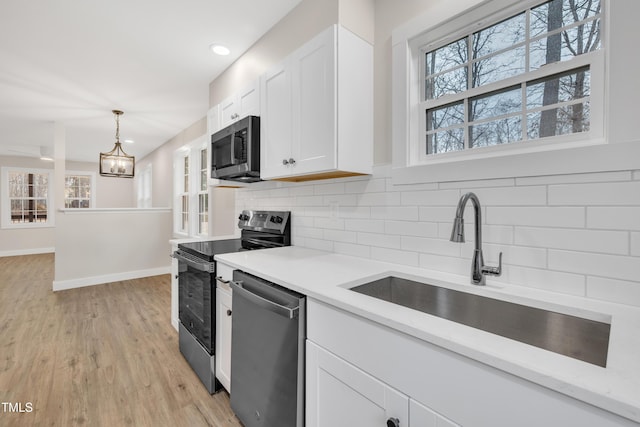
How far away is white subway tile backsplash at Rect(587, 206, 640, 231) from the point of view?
0.92 m

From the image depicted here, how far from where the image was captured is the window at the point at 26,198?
6.69 metres

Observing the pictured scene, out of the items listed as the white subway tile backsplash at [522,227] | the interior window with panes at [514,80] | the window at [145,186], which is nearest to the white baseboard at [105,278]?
the window at [145,186]

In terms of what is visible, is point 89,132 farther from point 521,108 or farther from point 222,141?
point 521,108

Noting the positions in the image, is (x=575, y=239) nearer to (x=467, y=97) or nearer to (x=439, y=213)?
(x=439, y=213)

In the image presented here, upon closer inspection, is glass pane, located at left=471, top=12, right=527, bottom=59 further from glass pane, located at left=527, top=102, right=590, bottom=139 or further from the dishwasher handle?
the dishwasher handle

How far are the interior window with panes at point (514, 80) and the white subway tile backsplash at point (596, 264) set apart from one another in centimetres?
47

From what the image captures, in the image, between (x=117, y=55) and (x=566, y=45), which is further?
(x=117, y=55)

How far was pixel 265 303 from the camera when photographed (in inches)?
49.4

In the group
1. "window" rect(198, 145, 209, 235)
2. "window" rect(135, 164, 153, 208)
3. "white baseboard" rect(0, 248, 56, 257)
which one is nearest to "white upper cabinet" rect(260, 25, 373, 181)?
"window" rect(198, 145, 209, 235)

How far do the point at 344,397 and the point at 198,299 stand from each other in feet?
4.40

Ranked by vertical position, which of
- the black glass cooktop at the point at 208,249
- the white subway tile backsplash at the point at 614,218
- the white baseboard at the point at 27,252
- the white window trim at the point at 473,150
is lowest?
the white baseboard at the point at 27,252

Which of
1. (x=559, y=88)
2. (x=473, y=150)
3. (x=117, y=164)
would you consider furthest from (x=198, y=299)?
(x=117, y=164)

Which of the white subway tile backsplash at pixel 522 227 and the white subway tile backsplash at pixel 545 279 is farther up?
the white subway tile backsplash at pixel 522 227

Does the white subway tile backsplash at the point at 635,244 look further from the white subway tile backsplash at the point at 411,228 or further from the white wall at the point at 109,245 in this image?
the white wall at the point at 109,245
